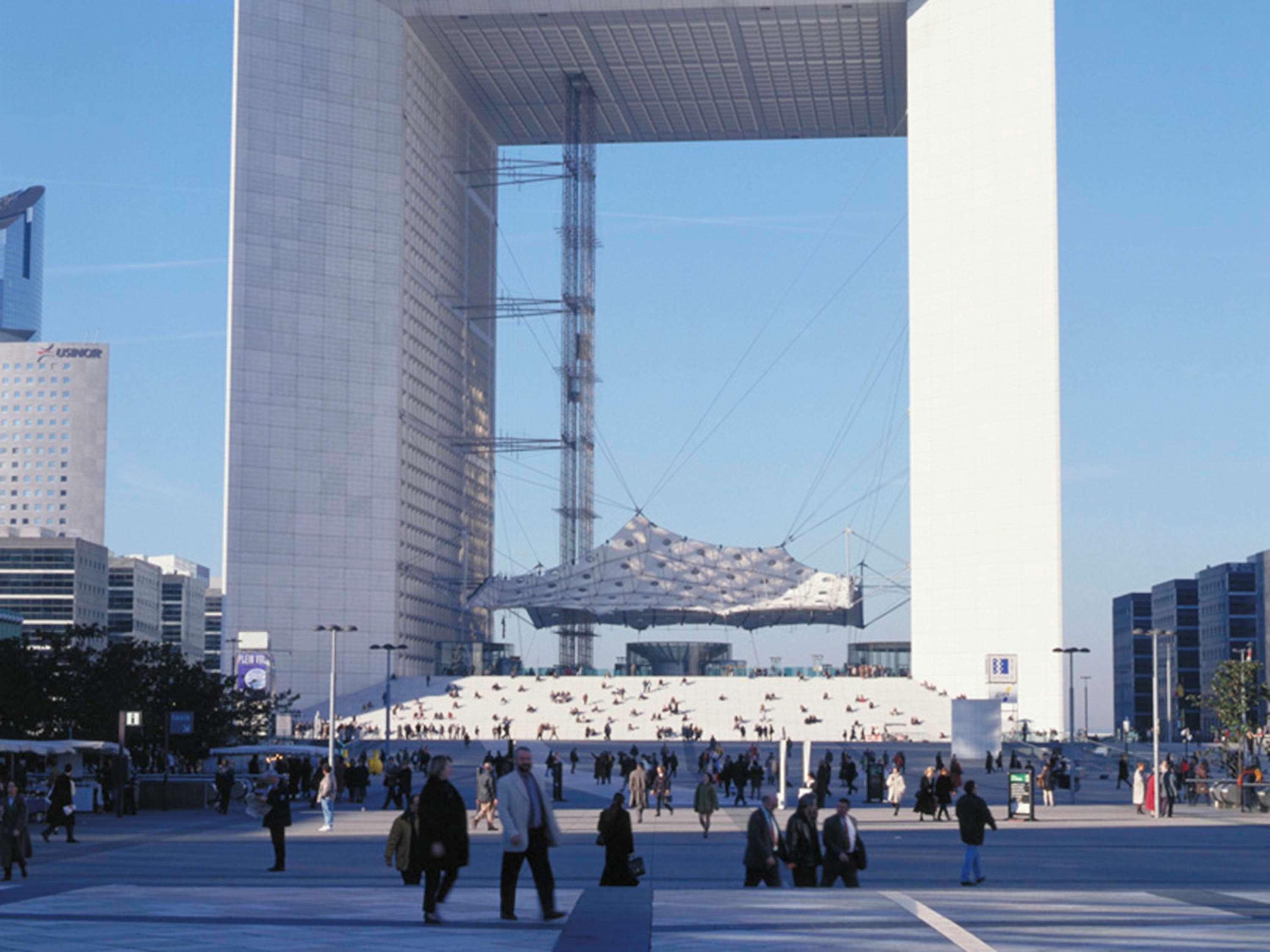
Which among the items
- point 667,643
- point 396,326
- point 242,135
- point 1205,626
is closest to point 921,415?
point 667,643

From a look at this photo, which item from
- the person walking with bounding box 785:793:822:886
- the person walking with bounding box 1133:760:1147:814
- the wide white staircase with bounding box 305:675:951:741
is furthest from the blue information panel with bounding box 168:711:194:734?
the wide white staircase with bounding box 305:675:951:741

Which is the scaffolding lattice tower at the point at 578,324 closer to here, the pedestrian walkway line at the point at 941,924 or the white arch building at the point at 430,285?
the white arch building at the point at 430,285

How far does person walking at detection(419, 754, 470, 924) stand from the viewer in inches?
664

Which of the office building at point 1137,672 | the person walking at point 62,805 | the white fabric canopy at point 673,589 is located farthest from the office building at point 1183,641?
the person walking at point 62,805

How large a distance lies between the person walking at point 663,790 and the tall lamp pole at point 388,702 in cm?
2584

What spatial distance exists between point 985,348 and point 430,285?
3610 centimetres

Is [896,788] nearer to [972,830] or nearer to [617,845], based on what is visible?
[972,830]

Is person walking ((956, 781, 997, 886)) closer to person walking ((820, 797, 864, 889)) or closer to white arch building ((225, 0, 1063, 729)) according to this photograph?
person walking ((820, 797, 864, 889))

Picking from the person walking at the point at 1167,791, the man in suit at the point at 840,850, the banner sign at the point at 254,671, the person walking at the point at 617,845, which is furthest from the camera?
the banner sign at the point at 254,671

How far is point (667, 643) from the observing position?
377ft

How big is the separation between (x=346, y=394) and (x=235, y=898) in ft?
305

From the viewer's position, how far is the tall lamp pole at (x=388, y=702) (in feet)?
241

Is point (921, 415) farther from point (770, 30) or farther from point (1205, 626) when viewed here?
point (1205, 626)

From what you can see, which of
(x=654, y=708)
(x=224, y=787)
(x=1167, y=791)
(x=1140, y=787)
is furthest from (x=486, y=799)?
(x=654, y=708)
